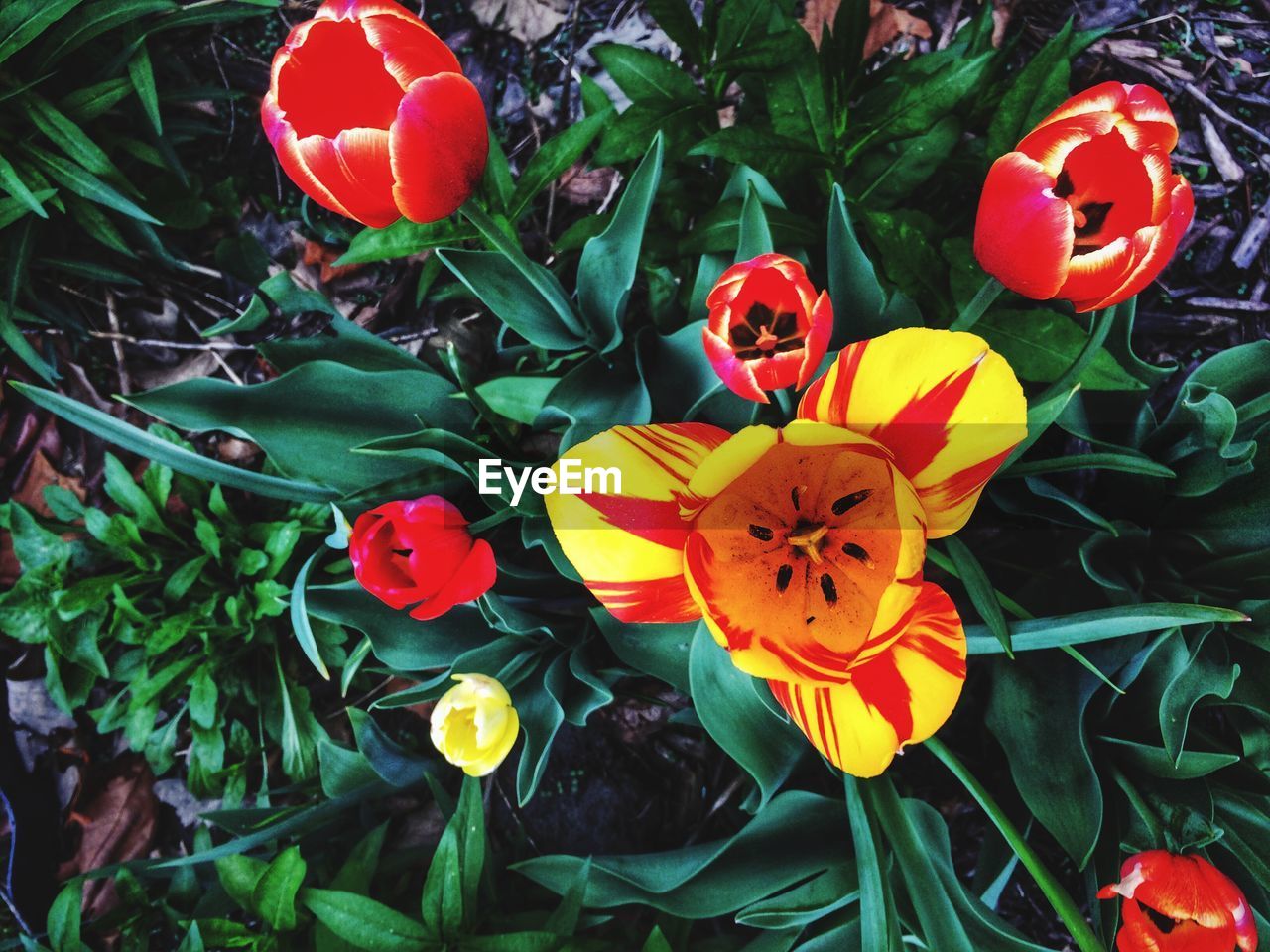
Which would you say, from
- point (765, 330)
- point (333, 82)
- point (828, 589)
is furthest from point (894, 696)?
point (333, 82)

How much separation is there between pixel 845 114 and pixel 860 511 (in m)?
0.66

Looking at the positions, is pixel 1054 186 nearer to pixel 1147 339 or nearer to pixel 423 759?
pixel 1147 339

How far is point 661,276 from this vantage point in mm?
1221

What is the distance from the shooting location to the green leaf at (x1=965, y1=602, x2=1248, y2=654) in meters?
0.78

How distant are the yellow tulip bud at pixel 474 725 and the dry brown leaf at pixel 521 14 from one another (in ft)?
4.23

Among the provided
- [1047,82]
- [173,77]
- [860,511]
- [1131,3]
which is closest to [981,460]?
[860,511]

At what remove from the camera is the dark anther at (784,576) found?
0.84 m

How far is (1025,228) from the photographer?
2.60ft

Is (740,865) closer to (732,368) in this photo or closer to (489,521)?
(489,521)

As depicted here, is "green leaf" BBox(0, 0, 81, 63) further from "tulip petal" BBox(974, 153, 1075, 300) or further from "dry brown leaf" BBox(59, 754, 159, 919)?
"tulip petal" BBox(974, 153, 1075, 300)

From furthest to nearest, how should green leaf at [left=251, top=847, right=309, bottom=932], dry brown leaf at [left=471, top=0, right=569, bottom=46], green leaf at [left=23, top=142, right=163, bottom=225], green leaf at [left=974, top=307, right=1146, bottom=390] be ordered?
dry brown leaf at [left=471, top=0, right=569, bottom=46]
green leaf at [left=23, top=142, right=163, bottom=225]
green leaf at [left=251, top=847, right=309, bottom=932]
green leaf at [left=974, top=307, right=1146, bottom=390]

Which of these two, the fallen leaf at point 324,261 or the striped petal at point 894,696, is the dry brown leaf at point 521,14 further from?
the striped petal at point 894,696

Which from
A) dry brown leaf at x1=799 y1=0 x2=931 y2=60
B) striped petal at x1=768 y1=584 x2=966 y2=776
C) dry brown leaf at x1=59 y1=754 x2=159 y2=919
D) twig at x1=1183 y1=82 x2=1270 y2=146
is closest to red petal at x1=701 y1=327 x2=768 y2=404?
striped petal at x1=768 y1=584 x2=966 y2=776

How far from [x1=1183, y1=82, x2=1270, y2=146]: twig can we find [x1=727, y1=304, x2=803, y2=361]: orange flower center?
1.20 metres
